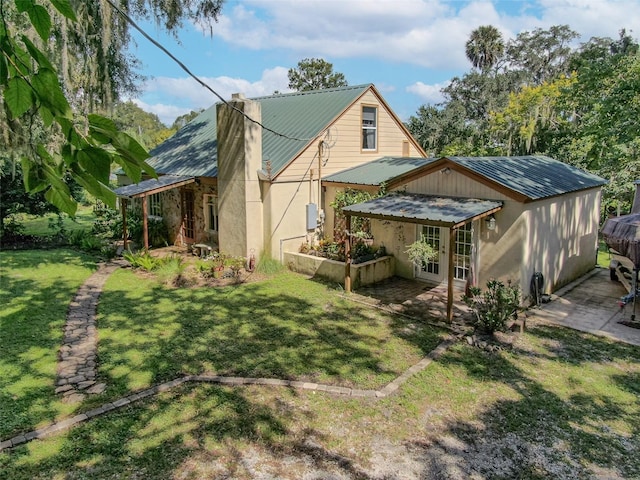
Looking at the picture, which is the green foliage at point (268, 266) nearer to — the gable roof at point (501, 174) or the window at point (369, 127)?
the gable roof at point (501, 174)

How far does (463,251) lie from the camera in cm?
1227

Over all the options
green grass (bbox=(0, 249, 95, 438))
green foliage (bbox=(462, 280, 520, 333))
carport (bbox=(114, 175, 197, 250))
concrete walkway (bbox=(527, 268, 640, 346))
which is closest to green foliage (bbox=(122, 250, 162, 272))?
carport (bbox=(114, 175, 197, 250))

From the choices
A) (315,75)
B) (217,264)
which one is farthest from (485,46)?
(217,264)

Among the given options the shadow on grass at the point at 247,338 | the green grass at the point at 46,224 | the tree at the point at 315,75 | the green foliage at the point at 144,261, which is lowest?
the shadow on grass at the point at 247,338

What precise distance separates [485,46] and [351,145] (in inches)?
1197

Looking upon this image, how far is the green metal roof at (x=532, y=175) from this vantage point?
11227 millimetres

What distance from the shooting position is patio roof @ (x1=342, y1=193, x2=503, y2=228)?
34.0ft

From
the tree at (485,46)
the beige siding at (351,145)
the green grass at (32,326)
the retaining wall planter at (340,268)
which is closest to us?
the green grass at (32,326)

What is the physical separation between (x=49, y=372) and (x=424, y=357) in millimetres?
6397

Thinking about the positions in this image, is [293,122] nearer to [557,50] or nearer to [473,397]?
[473,397]

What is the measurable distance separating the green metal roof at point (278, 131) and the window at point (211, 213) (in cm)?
92

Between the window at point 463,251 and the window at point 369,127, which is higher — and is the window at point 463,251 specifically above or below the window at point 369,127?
below

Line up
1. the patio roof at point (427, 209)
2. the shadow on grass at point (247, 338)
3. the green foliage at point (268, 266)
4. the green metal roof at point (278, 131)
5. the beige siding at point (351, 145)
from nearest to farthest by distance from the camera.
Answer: the shadow on grass at point (247, 338) → the patio roof at point (427, 209) → the green foliage at point (268, 266) → the beige siding at point (351, 145) → the green metal roof at point (278, 131)

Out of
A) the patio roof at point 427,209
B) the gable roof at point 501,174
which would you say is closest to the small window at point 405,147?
the gable roof at point 501,174
